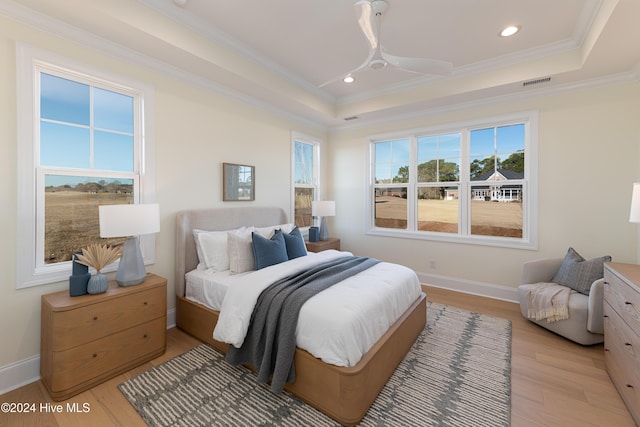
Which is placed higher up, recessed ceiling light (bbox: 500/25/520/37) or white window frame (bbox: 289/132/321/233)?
recessed ceiling light (bbox: 500/25/520/37)

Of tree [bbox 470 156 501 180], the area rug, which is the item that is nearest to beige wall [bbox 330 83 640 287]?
tree [bbox 470 156 501 180]

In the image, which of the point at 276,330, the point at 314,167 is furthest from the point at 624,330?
the point at 314,167

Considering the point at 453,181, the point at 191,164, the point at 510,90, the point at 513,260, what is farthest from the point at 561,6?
the point at 191,164

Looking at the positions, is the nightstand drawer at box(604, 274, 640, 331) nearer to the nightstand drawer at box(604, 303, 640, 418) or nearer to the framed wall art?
the nightstand drawer at box(604, 303, 640, 418)

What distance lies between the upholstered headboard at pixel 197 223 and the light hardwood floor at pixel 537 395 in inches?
28.2

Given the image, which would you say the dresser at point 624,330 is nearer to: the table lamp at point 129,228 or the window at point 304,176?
the table lamp at point 129,228

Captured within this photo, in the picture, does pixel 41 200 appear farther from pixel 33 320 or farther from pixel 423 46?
pixel 423 46

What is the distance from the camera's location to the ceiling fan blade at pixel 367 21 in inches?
74.1

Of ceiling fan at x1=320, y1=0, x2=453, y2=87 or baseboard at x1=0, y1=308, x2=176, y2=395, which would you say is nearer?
baseboard at x1=0, y1=308, x2=176, y2=395

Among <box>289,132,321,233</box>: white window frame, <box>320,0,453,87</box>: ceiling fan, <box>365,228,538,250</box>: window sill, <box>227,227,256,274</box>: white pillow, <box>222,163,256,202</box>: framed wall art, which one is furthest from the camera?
<box>289,132,321,233</box>: white window frame

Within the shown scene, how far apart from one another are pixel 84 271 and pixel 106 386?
2.78 ft

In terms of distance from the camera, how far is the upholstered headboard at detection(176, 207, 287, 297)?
111 inches

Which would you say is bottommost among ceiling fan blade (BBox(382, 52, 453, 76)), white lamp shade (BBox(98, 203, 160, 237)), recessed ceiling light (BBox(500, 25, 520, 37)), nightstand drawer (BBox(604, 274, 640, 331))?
nightstand drawer (BBox(604, 274, 640, 331))

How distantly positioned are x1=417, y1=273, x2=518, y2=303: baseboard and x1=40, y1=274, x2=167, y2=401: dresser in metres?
3.55
